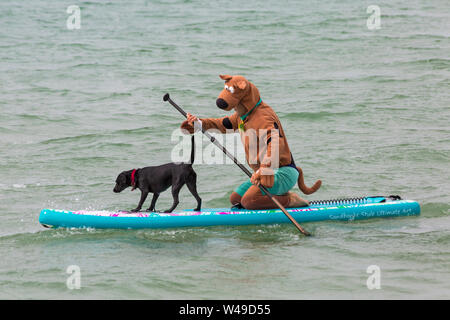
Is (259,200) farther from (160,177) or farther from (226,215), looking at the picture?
(160,177)

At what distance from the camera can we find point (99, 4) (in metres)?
27.2

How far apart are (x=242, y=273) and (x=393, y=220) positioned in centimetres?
241

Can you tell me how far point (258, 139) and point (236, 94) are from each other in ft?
1.70

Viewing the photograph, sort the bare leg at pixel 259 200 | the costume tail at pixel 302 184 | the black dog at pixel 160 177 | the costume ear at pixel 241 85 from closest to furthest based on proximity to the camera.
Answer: the costume ear at pixel 241 85
the black dog at pixel 160 177
the bare leg at pixel 259 200
the costume tail at pixel 302 184

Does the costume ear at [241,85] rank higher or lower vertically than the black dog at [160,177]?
higher

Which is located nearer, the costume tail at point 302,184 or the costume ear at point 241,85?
the costume ear at point 241,85

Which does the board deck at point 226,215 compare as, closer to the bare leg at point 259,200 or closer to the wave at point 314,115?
the bare leg at point 259,200

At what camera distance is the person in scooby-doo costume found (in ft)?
23.7

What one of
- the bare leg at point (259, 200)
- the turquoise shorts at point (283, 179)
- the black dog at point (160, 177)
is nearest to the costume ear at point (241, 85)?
the black dog at point (160, 177)

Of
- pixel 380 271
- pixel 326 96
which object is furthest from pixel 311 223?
pixel 326 96

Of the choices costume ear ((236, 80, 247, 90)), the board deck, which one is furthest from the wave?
costume ear ((236, 80, 247, 90))

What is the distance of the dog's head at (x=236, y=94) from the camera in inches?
283

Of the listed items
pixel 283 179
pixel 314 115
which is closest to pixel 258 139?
pixel 283 179

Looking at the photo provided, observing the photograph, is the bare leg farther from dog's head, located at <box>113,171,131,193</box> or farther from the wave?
the wave
